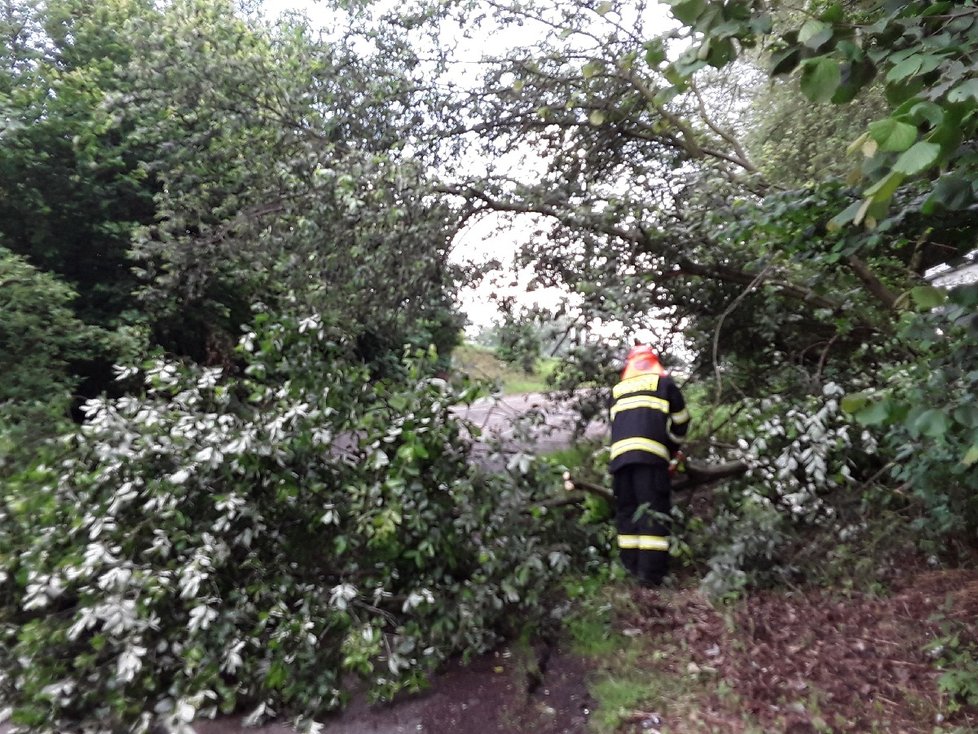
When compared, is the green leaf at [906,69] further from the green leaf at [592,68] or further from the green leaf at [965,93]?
the green leaf at [592,68]

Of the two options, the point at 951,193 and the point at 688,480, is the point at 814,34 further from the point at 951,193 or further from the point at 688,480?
the point at 688,480

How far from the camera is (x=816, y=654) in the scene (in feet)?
13.4

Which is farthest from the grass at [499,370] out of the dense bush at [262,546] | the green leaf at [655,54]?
the green leaf at [655,54]

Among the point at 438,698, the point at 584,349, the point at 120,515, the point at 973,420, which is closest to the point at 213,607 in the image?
the point at 120,515

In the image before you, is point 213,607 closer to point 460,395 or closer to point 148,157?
point 460,395

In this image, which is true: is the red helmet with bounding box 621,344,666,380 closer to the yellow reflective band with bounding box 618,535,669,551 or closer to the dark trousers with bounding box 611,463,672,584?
the dark trousers with bounding box 611,463,672,584

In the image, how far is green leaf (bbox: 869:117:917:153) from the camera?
1945 millimetres

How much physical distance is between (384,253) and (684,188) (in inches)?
109

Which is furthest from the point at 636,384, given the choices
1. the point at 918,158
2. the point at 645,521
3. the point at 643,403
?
the point at 918,158

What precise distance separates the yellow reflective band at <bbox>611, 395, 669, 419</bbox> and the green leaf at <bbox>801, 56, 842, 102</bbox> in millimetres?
2931

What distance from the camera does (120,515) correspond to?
4328 millimetres

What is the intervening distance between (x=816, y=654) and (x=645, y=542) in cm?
139

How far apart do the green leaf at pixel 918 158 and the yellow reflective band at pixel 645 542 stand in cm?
369

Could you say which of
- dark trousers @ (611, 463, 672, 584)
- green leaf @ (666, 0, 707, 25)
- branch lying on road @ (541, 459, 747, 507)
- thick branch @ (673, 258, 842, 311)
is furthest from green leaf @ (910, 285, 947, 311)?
thick branch @ (673, 258, 842, 311)
